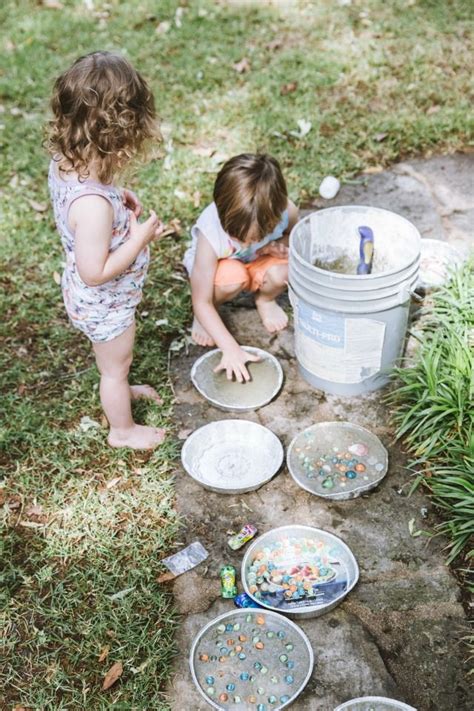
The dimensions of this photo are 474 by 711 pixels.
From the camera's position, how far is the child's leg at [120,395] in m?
2.57

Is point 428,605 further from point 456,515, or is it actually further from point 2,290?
point 2,290

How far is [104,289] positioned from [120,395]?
17.5 inches

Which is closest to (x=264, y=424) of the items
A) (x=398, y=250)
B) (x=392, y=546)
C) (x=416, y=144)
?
(x=392, y=546)

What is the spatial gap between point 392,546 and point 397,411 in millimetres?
622

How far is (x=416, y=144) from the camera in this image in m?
4.29

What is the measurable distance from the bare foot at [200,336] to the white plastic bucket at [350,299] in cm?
46

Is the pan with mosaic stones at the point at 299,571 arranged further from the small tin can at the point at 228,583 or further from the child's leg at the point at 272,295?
the child's leg at the point at 272,295

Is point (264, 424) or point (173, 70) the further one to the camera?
point (173, 70)

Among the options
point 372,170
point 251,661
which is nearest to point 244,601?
point 251,661

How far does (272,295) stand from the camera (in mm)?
3322

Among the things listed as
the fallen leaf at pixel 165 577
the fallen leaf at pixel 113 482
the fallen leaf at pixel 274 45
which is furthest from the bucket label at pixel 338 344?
the fallen leaf at pixel 274 45

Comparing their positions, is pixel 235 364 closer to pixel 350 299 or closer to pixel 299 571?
pixel 350 299

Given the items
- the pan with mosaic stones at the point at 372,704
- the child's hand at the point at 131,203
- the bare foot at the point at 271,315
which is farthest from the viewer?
the bare foot at the point at 271,315

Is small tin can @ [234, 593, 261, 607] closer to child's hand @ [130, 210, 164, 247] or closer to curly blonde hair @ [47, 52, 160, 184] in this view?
child's hand @ [130, 210, 164, 247]
